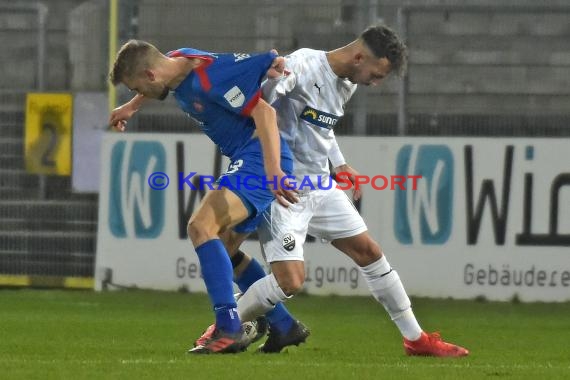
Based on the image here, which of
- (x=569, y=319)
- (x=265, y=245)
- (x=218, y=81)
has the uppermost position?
(x=218, y=81)

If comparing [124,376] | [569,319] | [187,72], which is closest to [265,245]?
[187,72]

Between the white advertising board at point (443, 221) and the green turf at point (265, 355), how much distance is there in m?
0.19

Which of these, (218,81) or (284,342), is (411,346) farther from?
(218,81)

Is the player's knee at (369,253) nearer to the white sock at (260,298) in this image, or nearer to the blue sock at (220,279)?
the white sock at (260,298)

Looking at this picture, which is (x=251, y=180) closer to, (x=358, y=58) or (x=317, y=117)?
(x=317, y=117)

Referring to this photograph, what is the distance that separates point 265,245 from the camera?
783 cm

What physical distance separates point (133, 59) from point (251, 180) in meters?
0.83

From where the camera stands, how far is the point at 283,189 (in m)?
7.12

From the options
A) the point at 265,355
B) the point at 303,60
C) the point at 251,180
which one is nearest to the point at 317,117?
the point at 303,60

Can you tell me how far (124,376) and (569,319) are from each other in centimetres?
566

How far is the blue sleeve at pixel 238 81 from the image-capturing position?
7.45 metres

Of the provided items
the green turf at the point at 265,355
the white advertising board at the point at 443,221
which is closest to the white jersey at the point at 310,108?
the green turf at the point at 265,355

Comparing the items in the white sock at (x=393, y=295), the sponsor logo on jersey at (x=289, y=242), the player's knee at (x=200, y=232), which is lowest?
the white sock at (x=393, y=295)

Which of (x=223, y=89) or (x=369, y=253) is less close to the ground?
(x=223, y=89)
